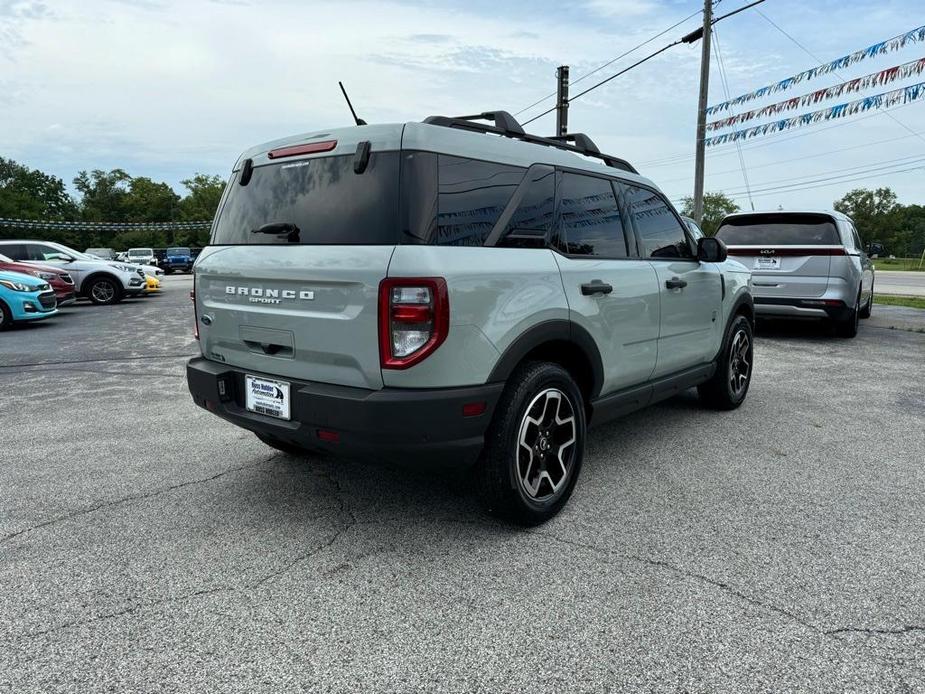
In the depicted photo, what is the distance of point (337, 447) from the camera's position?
2729 mm

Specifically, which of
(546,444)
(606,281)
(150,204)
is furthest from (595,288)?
(150,204)

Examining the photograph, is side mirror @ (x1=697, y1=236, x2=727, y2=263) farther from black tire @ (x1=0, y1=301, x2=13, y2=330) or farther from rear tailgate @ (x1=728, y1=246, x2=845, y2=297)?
black tire @ (x1=0, y1=301, x2=13, y2=330)

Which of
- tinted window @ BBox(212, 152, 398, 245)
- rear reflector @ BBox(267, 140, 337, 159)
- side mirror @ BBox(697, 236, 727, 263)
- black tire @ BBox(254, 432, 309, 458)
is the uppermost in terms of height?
rear reflector @ BBox(267, 140, 337, 159)

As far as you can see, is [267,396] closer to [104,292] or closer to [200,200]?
[104,292]

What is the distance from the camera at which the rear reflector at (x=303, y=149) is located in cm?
295

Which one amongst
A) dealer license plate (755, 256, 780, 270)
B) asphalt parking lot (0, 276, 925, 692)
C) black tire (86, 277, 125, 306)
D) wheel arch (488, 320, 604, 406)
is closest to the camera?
asphalt parking lot (0, 276, 925, 692)

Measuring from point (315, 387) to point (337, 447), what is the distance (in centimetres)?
28

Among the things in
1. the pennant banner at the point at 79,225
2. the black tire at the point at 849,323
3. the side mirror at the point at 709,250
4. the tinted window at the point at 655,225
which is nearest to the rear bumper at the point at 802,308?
the black tire at the point at 849,323

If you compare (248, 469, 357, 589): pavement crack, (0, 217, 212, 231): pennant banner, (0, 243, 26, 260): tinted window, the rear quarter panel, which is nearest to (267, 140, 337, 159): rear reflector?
the rear quarter panel

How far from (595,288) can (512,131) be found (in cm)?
94

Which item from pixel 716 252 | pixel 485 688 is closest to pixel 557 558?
pixel 485 688

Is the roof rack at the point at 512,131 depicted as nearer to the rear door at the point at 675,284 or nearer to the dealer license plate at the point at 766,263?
the rear door at the point at 675,284

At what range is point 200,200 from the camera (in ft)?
285

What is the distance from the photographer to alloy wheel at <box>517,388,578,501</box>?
3031 mm
